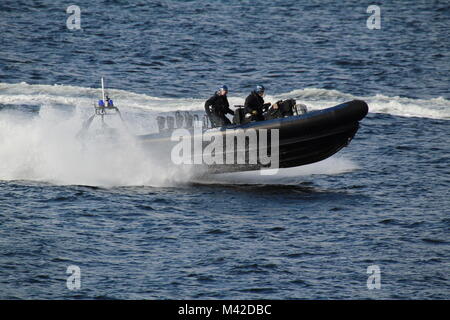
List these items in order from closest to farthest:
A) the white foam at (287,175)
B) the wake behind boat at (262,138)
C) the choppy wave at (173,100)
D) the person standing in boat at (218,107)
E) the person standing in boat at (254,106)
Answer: the wake behind boat at (262,138)
the person standing in boat at (254,106)
the person standing in boat at (218,107)
the white foam at (287,175)
the choppy wave at (173,100)

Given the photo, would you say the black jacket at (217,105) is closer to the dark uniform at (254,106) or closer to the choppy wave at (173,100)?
the dark uniform at (254,106)

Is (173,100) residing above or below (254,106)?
above

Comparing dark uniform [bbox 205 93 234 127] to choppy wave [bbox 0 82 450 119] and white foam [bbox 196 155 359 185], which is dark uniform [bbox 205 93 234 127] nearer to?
white foam [bbox 196 155 359 185]

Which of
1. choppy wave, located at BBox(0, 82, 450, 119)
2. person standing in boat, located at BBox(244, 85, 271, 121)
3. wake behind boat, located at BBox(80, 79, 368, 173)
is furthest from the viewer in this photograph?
choppy wave, located at BBox(0, 82, 450, 119)

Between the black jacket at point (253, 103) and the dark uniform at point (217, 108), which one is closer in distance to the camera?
the black jacket at point (253, 103)

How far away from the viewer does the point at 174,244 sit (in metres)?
16.7

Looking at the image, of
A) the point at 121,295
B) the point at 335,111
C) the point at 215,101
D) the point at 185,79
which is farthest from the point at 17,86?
the point at 121,295

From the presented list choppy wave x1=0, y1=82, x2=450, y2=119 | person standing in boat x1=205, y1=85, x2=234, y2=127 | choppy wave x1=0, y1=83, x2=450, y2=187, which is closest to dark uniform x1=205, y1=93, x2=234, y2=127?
person standing in boat x1=205, y1=85, x2=234, y2=127

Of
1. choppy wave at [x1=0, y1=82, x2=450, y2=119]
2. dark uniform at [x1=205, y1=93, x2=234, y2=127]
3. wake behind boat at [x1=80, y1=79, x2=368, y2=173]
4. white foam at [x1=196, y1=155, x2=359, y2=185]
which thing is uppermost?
choppy wave at [x1=0, y1=82, x2=450, y2=119]

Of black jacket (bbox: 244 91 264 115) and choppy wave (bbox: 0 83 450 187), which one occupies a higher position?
black jacket (bbox: 244 91 264 115)

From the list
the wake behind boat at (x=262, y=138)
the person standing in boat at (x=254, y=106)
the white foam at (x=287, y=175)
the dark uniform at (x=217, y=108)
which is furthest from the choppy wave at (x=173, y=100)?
the person standing in boat at (x=254, y=106)

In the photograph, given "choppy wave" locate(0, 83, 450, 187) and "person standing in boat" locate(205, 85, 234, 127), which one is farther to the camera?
"choppy wave" locate(0, 83, 450, 187)

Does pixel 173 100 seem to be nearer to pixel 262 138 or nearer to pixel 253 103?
pixel 253 103

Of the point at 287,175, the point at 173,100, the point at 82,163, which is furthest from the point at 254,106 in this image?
the point at 173,100
